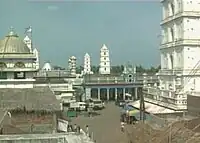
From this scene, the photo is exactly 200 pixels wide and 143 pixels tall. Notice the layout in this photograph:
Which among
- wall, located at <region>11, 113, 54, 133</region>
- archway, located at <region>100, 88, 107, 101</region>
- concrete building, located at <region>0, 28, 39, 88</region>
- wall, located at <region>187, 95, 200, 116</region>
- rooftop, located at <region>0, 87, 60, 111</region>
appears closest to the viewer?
wall, located at <region>11, 113, 54, 133</region>

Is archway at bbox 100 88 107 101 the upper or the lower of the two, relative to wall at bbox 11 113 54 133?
lower

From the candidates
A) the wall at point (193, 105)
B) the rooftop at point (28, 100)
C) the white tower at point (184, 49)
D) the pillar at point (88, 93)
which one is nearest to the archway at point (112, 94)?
the pillar at point (88, 93)

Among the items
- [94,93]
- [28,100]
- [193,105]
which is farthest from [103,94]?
[28,100]

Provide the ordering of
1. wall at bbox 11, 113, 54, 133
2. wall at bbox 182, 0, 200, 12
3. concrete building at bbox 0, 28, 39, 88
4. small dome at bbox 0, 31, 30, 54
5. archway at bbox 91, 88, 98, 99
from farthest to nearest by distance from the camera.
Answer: archway at bbox 91, 88, 98, 99 → wall at bbox 182, 0, 200, 12 → small dome at bbox 0, 31, 30, 54 → concrete building at bbox 0, 28, 39, 88 → wall at bbox 11, 113, 54, 133

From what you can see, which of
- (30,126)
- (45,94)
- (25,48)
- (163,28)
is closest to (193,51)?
(163,28)

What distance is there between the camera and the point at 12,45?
24938 millimetres

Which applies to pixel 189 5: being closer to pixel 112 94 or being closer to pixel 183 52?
pixel 183 52

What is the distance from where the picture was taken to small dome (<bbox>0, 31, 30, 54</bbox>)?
24656 mm

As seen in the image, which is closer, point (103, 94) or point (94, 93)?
point (94, 93)

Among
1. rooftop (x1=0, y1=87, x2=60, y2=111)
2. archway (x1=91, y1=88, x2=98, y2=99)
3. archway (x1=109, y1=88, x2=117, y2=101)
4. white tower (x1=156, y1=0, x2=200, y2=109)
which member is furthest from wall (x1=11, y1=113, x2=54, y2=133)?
archway (x1=109, y1=88, x2=117, y2=101)

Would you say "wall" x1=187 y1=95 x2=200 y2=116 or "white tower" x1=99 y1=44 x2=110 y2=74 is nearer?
"wall" x1=187 y1=95 x2=200 y2=116

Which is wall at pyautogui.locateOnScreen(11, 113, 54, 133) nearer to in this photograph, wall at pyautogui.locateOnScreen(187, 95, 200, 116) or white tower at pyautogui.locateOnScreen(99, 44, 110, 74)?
wall at pyautogui.locateOnScreen(187, 95, 200, 116)

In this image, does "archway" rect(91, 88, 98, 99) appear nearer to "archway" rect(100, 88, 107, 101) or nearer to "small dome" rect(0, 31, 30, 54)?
"archway" rect(100, 88, 107, 101)

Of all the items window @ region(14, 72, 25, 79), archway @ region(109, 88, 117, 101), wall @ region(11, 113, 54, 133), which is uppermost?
window @ region(14, 72, 25, 79)
